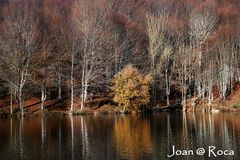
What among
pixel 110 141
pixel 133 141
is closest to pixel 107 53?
pixel 110 141

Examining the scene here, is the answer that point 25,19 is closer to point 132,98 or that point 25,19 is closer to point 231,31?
point 132,98

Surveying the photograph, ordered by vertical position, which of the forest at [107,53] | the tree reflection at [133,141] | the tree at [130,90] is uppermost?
the forest at [107,53]

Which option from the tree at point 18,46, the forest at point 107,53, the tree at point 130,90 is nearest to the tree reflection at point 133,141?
the tree at point 130,90

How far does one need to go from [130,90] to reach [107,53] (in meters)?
13.9

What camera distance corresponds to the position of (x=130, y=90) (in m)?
75.4

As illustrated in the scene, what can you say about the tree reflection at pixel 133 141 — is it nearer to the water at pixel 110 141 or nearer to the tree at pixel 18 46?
the water at pixel 110 141

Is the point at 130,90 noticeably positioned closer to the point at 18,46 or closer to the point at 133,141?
the point at 18,46

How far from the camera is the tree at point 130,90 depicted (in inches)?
2960

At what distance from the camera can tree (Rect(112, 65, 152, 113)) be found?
75188 mm

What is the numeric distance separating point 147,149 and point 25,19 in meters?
47.7

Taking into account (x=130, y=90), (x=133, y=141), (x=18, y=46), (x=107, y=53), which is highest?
(x=107, y=53)

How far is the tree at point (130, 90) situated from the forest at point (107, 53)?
3.71 m

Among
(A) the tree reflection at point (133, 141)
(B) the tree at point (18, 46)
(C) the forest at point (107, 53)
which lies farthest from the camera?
(C) the forest at point (107, 53)

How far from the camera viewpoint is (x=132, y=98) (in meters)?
76.6
